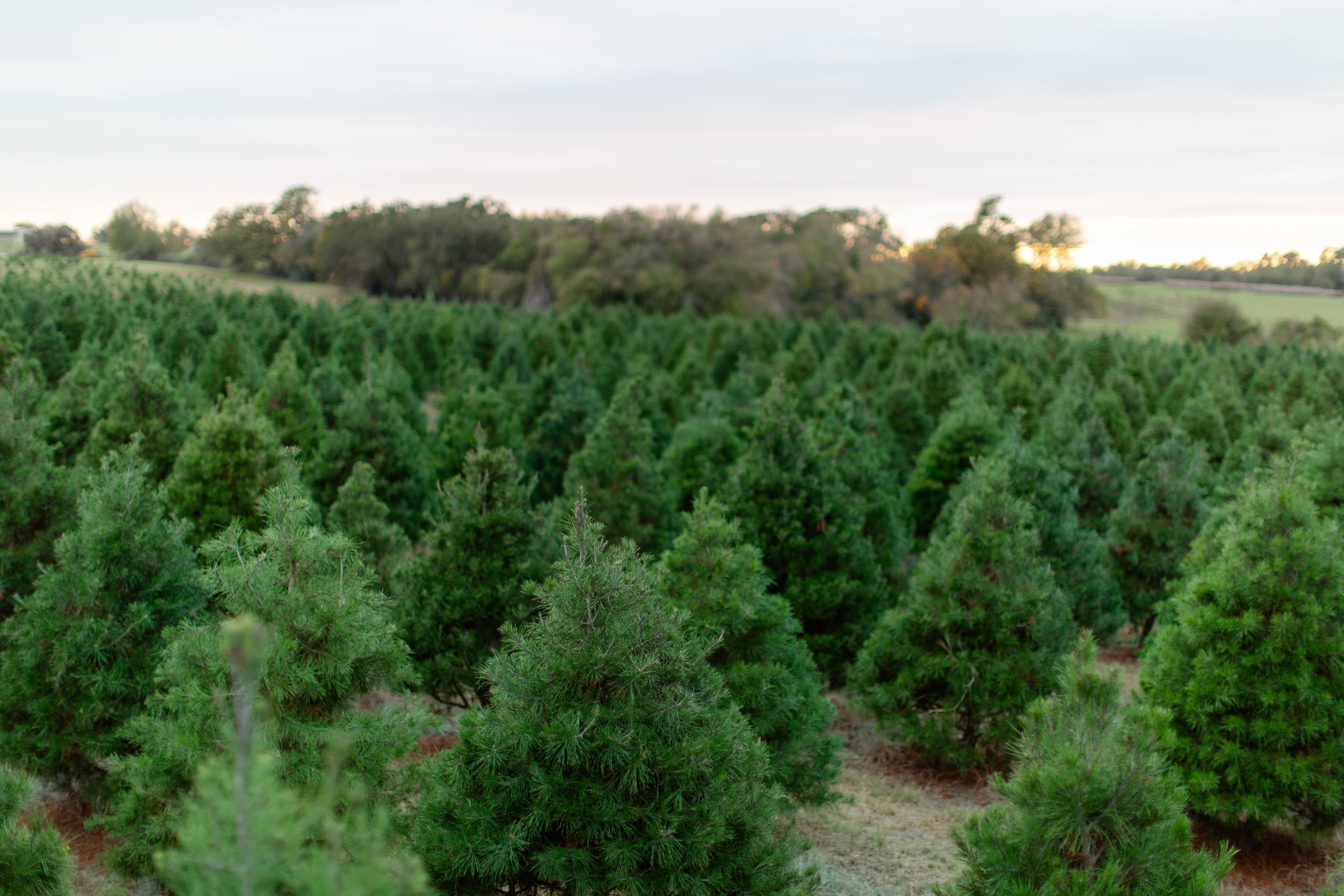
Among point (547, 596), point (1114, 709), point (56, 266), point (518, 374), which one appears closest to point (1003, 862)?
point (1114, 709)

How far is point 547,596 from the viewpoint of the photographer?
20.1 feet

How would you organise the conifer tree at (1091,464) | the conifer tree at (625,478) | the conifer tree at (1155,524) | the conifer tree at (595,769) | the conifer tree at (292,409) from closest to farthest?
1. the conifer tree at (595,769)
2. the conifer tree at (625,478)
3. the conifer tree at (1155,524)
4. the conifer tree at (1091,464)
5. the conifer tree at (292,409)

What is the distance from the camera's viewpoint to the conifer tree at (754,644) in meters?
8.86

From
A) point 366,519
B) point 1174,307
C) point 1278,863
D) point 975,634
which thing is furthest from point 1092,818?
point 1174,307

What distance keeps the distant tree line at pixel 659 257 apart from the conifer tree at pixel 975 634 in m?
58.9

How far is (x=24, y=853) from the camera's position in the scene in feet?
18.0

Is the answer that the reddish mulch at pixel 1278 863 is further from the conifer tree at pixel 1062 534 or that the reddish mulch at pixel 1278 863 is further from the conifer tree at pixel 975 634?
the conifer tree at pixel 1062 534

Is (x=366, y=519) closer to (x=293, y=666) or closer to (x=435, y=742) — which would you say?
(x=435, y=742)

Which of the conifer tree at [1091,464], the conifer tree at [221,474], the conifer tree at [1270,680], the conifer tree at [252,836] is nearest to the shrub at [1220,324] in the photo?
the conifer tree at [1091,464]

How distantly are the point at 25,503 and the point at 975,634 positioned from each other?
456 inches

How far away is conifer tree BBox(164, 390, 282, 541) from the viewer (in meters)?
13.2

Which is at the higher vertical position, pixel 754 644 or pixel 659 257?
pixel 659 257

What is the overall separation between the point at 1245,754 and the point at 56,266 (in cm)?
6810

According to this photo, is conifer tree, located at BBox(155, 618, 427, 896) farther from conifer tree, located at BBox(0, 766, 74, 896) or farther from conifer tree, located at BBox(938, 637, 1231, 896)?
conifer tree, located at BBox(938, 637, 1231, 896)
